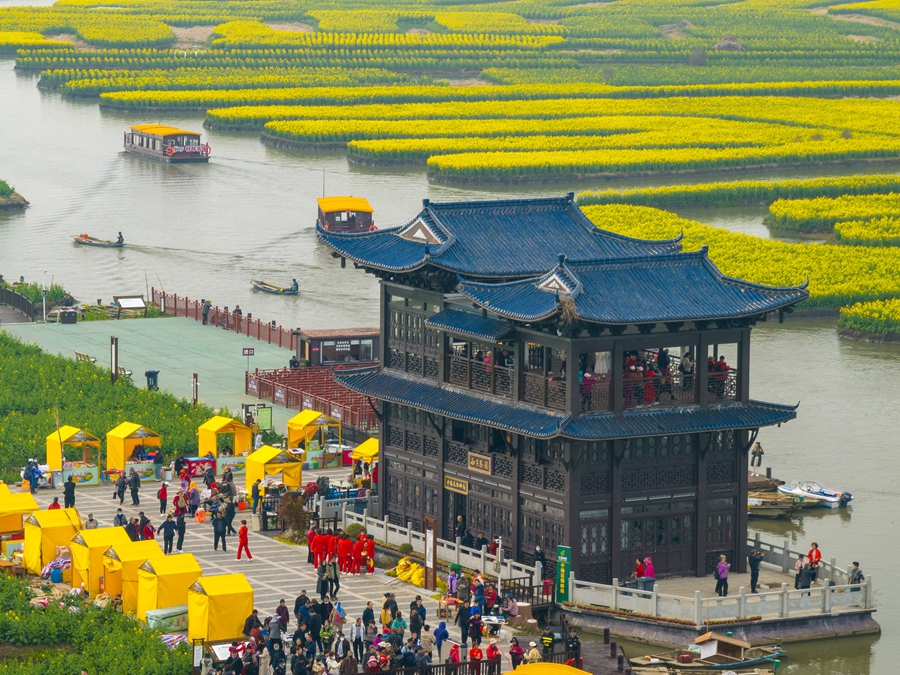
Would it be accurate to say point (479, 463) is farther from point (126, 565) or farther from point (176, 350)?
point (176, 350)

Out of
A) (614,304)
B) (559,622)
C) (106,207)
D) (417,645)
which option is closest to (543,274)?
(614,304)

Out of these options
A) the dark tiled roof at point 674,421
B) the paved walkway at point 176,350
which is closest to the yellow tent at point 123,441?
the paved walkway at point 176,350

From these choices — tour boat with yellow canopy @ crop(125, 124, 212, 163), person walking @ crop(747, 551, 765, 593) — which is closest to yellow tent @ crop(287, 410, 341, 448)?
person walking @ crop(747, 551, 765, 593)

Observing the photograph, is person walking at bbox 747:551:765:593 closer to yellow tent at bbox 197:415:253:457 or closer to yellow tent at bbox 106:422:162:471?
yellow tent at bbox 197:415:253:457

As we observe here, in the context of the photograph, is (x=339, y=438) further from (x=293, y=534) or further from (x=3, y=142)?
(x=3, y=142)

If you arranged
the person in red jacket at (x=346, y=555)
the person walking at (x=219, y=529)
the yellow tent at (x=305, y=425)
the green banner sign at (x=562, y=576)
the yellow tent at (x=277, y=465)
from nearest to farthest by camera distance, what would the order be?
the green banner sign at (x=562, y=576), the person in red jacket at (x=346, y=555), the person walking at (x=219, y=529), the yellow tent at (x=277, y=465), the yellow tent at (x=305, y=425)

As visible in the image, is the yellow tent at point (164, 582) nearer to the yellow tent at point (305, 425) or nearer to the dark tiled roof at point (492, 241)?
the dark tiled roof at point (492, 241)
